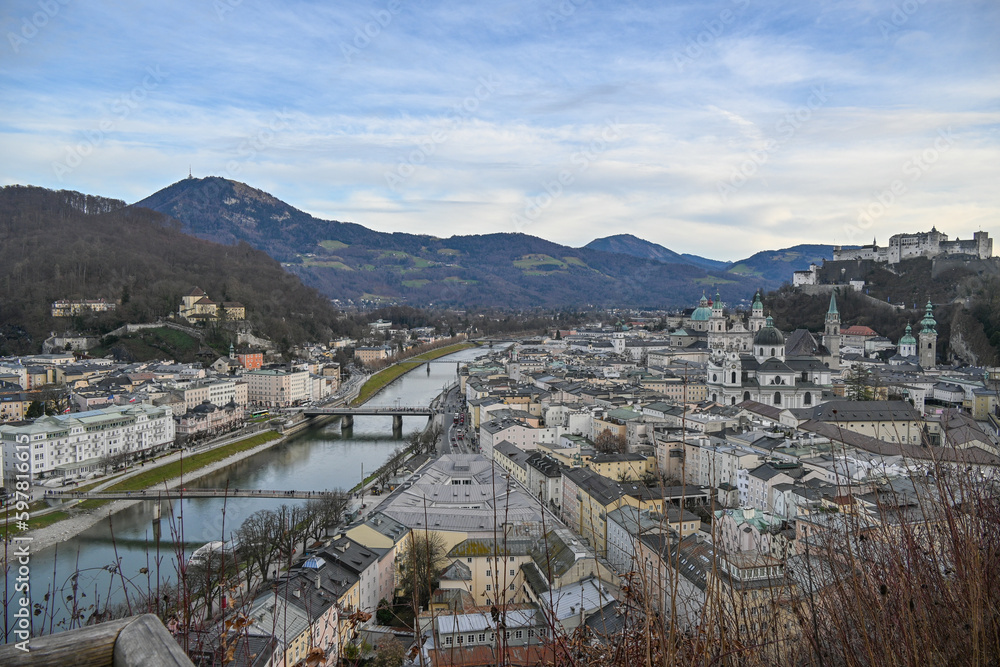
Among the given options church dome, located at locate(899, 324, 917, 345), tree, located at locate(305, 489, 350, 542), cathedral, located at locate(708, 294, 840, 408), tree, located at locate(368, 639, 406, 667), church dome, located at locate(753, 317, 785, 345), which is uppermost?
church dome, located at locate(753, 317, 785, 345)

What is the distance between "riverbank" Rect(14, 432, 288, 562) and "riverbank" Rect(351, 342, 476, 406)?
6.11m

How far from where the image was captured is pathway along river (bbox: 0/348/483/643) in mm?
6234

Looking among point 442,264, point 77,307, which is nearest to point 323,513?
point 77,307

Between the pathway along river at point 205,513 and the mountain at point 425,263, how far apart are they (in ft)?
188

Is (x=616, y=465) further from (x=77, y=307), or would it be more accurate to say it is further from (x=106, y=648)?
(x=77, y=307)

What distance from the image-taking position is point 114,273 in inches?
1014

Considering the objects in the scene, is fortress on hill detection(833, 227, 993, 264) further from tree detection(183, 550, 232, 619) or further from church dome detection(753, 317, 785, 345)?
tree detection(183, 550, 232, 619)

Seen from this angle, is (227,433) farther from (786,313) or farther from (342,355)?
(786,313)

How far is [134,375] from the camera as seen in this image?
18.6 m

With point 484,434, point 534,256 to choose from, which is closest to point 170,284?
point 484,434

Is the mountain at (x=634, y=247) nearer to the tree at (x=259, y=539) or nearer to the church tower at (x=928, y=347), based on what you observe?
the church tower at (x=928, y=347)

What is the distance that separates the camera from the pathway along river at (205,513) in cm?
623

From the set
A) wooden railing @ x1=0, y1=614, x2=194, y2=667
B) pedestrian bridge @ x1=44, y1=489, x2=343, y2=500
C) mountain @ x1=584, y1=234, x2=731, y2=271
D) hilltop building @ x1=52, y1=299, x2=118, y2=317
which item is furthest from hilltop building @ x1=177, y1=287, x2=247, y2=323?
mountain @ x1=584, y1=234, x2=731, y2=271

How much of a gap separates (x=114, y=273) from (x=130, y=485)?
17.6 metres
